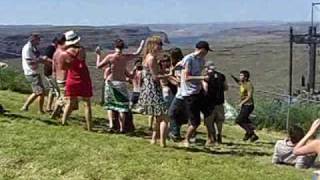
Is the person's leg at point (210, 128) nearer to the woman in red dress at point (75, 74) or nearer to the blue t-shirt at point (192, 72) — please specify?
the blue t-shirt at point (192, 72)

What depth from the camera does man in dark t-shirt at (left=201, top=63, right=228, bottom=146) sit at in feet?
36.6

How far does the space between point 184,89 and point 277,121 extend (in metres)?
6.10

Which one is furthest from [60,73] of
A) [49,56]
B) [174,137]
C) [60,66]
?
[174,137]

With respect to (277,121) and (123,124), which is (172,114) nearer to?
(123,124)

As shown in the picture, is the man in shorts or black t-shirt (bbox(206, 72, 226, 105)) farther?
black t-shirt (bbox(206, 72, 226, 105))

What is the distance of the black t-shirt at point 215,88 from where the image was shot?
1133 cm

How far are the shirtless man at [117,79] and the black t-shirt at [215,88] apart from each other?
1.12 m

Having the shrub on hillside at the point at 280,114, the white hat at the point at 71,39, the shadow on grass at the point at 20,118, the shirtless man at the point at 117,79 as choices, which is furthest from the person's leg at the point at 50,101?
the shrub on hillside at the point at 280,114

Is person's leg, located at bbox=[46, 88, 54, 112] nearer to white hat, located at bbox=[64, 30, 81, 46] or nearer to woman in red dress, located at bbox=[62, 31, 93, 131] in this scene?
woman in red dress, located at bbox=[62, 31, 93, 131]

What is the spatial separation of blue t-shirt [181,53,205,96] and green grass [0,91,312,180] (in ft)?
2.40

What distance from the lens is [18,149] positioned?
8992mm

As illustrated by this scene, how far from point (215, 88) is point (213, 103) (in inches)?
8.5

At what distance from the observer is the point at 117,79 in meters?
11.1

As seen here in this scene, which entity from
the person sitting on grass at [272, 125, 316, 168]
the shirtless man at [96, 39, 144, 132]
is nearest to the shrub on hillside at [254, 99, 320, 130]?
the shirtless man at [96, 39, 144, 132]
